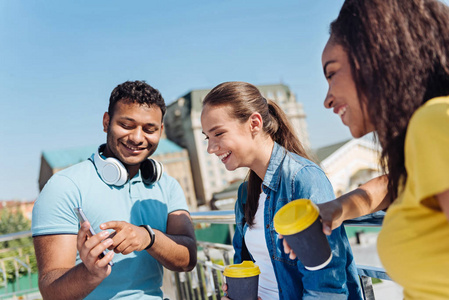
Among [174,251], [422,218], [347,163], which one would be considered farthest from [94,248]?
[347,163]

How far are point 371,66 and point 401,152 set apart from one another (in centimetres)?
26

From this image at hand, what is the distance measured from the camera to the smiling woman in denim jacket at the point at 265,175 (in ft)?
5.83

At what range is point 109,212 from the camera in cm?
225

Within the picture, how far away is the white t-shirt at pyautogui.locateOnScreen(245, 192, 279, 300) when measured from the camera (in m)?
1.99

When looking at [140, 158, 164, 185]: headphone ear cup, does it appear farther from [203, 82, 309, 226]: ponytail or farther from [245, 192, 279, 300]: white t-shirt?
[245, 192, 279, 300]: white t-shirt

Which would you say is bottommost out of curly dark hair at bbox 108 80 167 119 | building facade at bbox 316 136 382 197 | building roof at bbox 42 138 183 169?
building facade at bbox 316 136 382 197

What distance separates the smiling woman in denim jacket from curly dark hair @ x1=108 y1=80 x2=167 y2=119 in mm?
419

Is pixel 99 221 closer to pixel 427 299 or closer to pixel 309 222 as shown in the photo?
pixel 309 222

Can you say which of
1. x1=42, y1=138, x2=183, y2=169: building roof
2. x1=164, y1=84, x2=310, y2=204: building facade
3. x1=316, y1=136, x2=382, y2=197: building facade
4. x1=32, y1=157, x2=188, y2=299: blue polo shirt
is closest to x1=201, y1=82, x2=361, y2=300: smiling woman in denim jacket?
x1=32, y1=157, x2=188, y2=299: blue polo shirt

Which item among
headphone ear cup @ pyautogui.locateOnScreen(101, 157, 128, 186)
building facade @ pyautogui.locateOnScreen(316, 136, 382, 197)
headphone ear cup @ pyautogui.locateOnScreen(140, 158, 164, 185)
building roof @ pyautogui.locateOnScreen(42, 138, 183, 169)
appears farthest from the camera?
building roof @ pyautogui.locateOnScreen(42, 138, 183, 169)

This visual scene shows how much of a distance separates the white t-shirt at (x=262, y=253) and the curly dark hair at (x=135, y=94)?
910mm

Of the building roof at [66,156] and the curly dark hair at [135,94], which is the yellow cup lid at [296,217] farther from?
the building roof at [66,156]

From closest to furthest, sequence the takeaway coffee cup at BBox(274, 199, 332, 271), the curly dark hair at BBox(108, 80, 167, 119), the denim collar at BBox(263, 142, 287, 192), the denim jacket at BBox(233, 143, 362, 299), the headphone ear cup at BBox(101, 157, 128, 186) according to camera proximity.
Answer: the takeaway coffee cup at BBox(274, 199, 332, 271), the denim jacket at BBox(233, 143, 362, 299), the denim collar at BBox(263, 142, 287, 192), the headphone ear cup at BBox(101, 157, 128, 186), the curly dark hair at BBox(108, 80, 167, 119)

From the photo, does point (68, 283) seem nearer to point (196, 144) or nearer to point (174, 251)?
point (174, 251)
